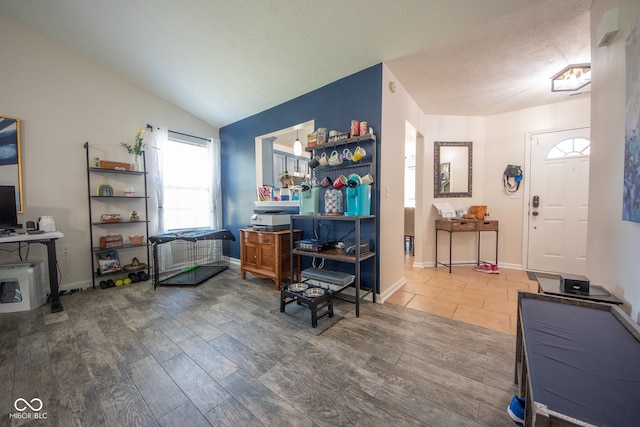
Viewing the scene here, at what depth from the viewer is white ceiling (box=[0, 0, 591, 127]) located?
192 cm

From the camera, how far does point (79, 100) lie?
3.07 m

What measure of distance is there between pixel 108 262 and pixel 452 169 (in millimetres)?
5475

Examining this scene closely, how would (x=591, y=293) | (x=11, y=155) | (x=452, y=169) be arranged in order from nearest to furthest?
(x=591, y=293)
(x=11, y=155)
(x=452, y=169)

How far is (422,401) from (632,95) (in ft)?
6.20

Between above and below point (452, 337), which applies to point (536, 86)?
above

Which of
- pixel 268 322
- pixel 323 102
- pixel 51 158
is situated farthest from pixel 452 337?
pixel 51 158

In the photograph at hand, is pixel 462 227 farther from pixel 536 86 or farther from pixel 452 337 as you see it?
pixel 452 337

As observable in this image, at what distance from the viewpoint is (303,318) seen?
2.19 metres

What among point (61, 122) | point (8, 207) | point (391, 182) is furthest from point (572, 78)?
point (8, 207)

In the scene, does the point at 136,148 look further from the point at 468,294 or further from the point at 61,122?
the point at 468,294

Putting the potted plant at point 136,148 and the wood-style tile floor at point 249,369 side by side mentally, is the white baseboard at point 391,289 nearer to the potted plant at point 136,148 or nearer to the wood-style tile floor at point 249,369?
the wood-style tile floor at point 249,369

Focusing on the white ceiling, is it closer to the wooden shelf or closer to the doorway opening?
the doorway opening

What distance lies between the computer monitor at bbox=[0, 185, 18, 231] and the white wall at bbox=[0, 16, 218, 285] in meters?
0.34

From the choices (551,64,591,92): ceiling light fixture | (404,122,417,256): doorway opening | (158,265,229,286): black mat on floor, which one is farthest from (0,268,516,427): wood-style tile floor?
(404,122,417,256): doorway opening
